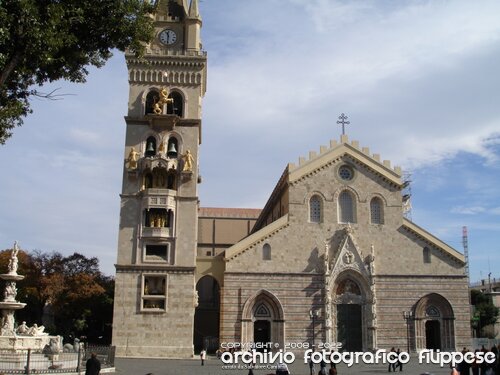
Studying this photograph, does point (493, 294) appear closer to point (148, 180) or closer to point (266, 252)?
point (266, 252)

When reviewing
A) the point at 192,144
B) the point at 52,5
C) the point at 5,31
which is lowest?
the point at 5,31

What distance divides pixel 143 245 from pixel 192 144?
28.7 ft

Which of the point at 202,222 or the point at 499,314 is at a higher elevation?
the point at 202,222

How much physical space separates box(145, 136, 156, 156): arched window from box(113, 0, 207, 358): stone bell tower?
78 mm

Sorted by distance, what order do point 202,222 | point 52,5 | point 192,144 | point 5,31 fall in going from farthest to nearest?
point 202,222 < point 192,144 < point 52,5 < point 5,31

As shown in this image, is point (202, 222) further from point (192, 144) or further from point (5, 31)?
point (5, 31)

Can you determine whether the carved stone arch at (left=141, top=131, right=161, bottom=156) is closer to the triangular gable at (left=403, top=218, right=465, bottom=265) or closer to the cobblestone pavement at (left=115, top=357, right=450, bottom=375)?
the cobblestone pavement at (left=115, top=357, right=450, bottom=375)

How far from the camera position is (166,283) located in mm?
41062

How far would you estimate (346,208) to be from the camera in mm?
45969

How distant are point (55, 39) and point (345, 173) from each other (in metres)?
33.2

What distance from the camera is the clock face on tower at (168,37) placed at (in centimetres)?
4588

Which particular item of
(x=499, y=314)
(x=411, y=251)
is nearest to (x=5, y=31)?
(x=411, y=251)

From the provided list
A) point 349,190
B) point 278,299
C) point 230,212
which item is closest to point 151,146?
point 278,299

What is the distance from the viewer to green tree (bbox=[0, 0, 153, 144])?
52.6 ft
